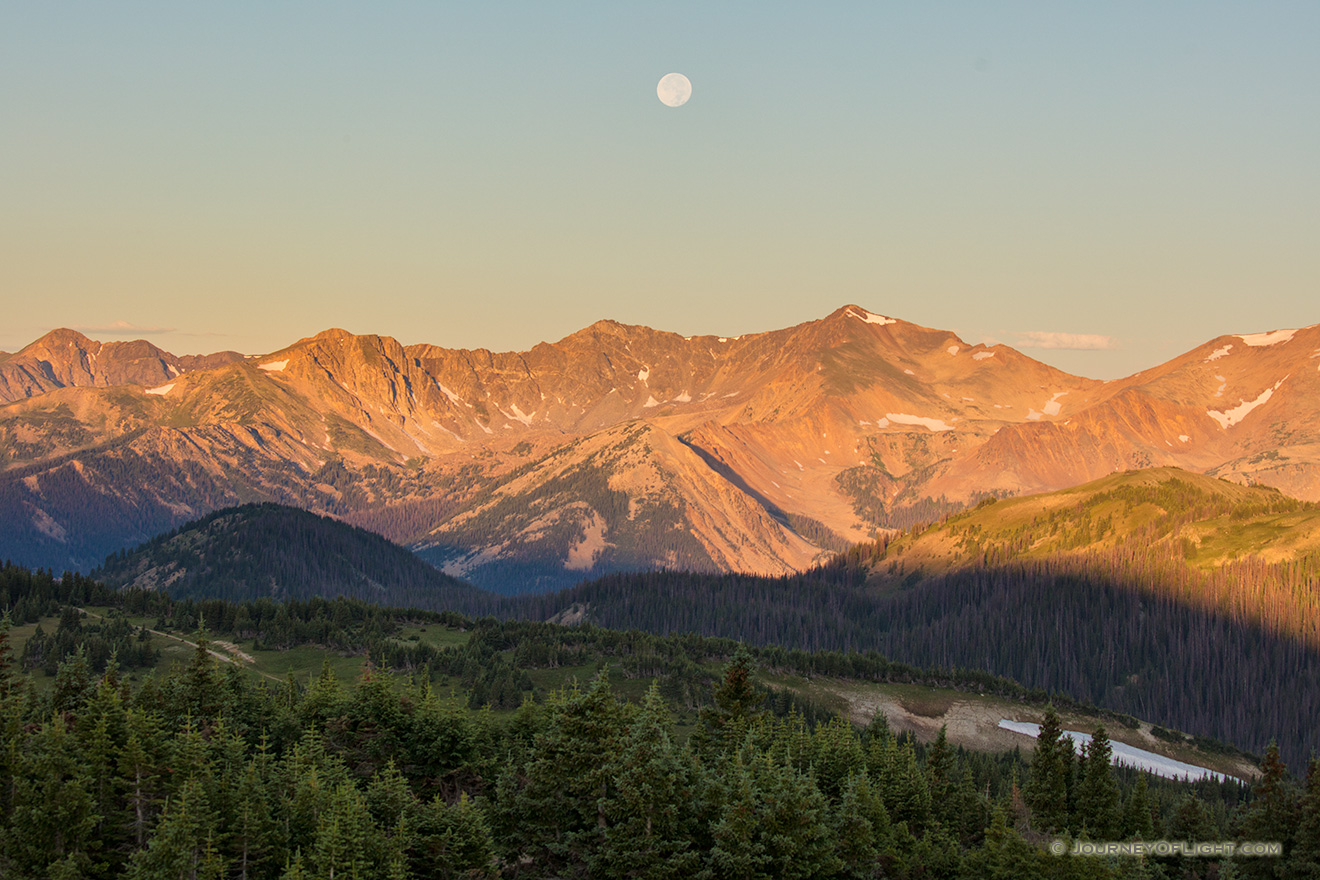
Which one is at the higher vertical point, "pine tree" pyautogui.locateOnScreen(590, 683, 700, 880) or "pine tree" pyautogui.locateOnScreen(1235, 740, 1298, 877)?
"pine tree" pyautogui.locateOnScreen(590, 683, 700, 880)

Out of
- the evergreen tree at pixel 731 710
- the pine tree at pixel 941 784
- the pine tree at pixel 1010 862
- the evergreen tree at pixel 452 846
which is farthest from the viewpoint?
the pine tree at pixel 941 784

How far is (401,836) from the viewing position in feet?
237

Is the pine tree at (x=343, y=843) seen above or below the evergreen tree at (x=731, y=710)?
below

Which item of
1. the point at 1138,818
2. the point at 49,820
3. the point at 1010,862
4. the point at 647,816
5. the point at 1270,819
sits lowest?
the point at 1138,818

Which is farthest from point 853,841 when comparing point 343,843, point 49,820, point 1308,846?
point 49,820

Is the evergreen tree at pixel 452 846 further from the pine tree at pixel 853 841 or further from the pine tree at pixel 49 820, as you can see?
the pine tree at pixel 853 841

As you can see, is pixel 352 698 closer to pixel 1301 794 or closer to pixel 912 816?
pixel 912 816

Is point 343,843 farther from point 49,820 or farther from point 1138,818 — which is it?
point 1138,818

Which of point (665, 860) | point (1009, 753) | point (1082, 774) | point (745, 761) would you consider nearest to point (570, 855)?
point (665, 860)

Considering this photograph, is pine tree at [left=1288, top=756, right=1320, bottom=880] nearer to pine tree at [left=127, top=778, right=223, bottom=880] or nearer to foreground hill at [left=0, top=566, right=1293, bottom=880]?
foreground hill at [left=0, top=566, right=1293, bottom=880]

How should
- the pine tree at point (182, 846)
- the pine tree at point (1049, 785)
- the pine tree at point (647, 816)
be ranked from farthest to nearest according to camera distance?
the pine tree at point (1049, 785)
the pine tree at point (647, 816)
the pine tree at point (182, 846)

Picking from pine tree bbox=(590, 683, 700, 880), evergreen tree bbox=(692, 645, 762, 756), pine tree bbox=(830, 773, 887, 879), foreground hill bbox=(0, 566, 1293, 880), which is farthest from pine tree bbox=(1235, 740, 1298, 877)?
pine tree bbox=(590, 683, 700, 880)

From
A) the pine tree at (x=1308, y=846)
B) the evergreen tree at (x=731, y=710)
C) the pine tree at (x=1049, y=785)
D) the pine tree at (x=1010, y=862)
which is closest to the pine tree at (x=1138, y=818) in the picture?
the pine tree at (x=1049, y=785)

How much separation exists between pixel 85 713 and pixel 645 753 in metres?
42.2
